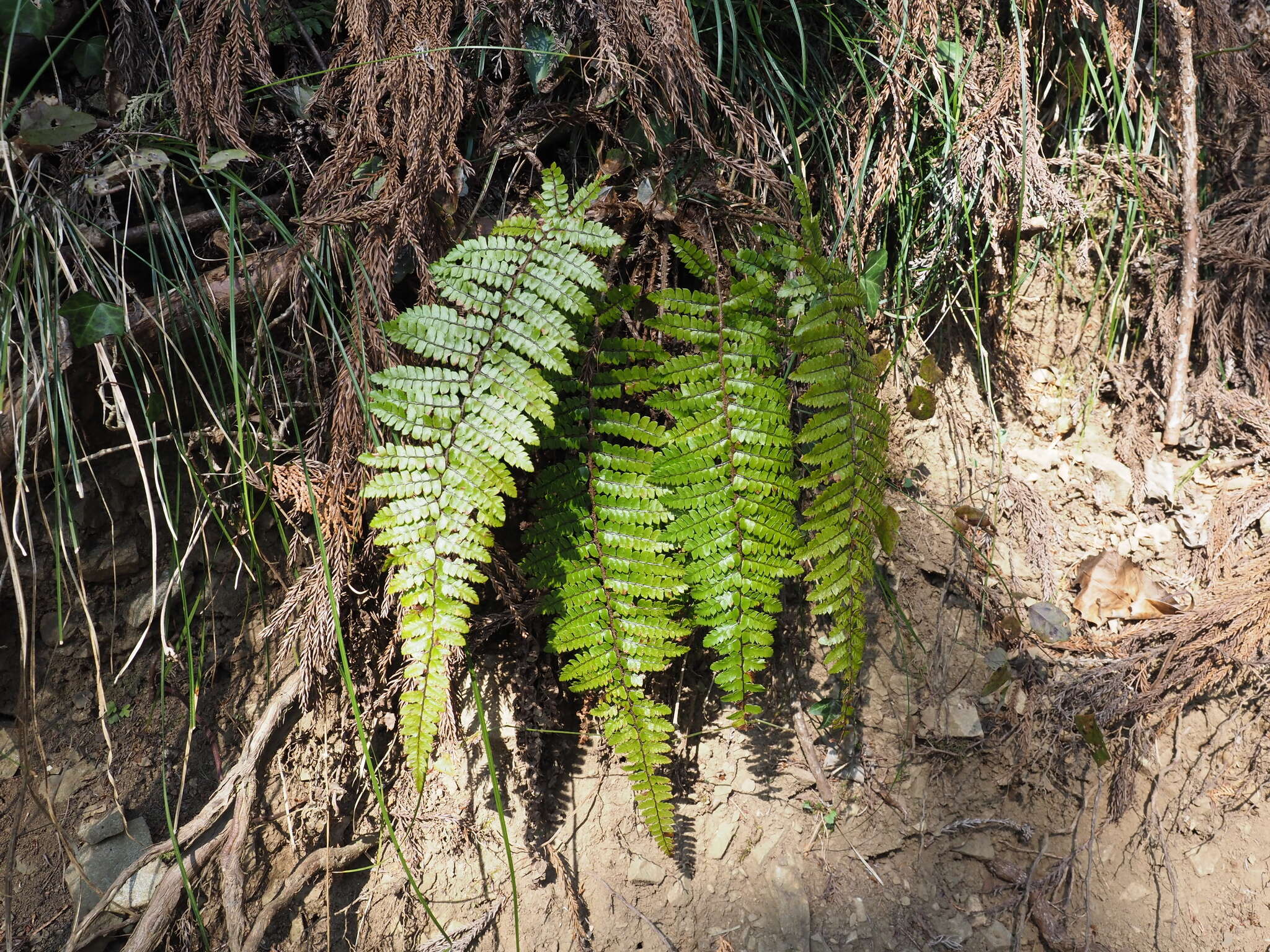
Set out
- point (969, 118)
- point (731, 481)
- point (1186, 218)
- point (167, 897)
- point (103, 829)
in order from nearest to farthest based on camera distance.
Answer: point (731, 481)
point (167, 897)
point (103, 829)
point (969, 118)
point (1186, 218)

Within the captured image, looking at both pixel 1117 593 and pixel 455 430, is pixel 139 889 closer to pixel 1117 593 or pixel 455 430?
pixel 455 430

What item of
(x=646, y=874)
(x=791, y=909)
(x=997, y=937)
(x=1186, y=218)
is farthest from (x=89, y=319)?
(x=1186, y=218)

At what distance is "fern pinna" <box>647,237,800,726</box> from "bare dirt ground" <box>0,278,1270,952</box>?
1.88 ft

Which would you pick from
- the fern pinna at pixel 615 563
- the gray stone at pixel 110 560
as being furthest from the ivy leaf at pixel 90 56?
the fern pinna at pixel 615 563

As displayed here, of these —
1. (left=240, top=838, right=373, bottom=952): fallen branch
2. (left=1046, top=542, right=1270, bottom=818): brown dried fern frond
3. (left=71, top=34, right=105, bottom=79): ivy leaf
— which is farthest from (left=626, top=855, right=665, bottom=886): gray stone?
(left=71, top=34, right=105, bottom=79): ivy leaf

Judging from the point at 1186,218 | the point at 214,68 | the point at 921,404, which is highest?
the point at 214,68

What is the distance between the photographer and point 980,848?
93.3 inches

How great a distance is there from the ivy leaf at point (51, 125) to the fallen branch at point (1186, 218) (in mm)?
3177

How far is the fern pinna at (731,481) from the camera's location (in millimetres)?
1965

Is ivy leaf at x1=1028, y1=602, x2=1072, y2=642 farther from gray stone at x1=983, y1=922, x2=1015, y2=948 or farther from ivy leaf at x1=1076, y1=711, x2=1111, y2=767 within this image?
gray stone at x1=983, y1=922, x2=1015, y2=948

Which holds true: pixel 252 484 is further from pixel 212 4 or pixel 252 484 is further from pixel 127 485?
pixel 212 4

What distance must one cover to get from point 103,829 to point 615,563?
1.54m

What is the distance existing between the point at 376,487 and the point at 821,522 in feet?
3.27

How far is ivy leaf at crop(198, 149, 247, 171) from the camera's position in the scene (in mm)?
2195
